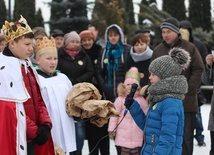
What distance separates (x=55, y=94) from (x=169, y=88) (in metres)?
1.03

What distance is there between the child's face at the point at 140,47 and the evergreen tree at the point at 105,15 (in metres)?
12.0

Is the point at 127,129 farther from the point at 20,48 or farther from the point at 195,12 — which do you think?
the point at 195,12

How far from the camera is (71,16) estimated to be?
47.9 feet

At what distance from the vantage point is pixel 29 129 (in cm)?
293

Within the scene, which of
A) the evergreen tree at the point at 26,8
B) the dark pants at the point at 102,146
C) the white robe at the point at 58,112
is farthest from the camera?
the evergreen tree at the point at 26,8

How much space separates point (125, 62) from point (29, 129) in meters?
2.70

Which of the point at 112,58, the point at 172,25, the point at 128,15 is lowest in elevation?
the point at 112,58

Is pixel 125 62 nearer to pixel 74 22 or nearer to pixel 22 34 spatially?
pixel 22 34

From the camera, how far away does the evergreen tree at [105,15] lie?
17188 millimetres

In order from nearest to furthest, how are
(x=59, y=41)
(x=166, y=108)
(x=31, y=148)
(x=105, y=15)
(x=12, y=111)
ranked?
(x=12, y=111) < (x=31, y=148) < (x=166, y=108) < (x=59, y=41) < (x=105, y=15)

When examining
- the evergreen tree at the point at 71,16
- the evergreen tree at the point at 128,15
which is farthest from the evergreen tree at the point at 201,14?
the evergreen tree at the point at 71,16

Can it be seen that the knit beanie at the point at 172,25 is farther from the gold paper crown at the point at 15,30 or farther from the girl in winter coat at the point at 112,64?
the gold paper crown at the point at 15,30

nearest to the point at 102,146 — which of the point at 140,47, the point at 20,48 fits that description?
the point at 140,47

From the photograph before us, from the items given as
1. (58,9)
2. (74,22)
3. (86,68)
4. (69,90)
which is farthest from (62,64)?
(58,9)
